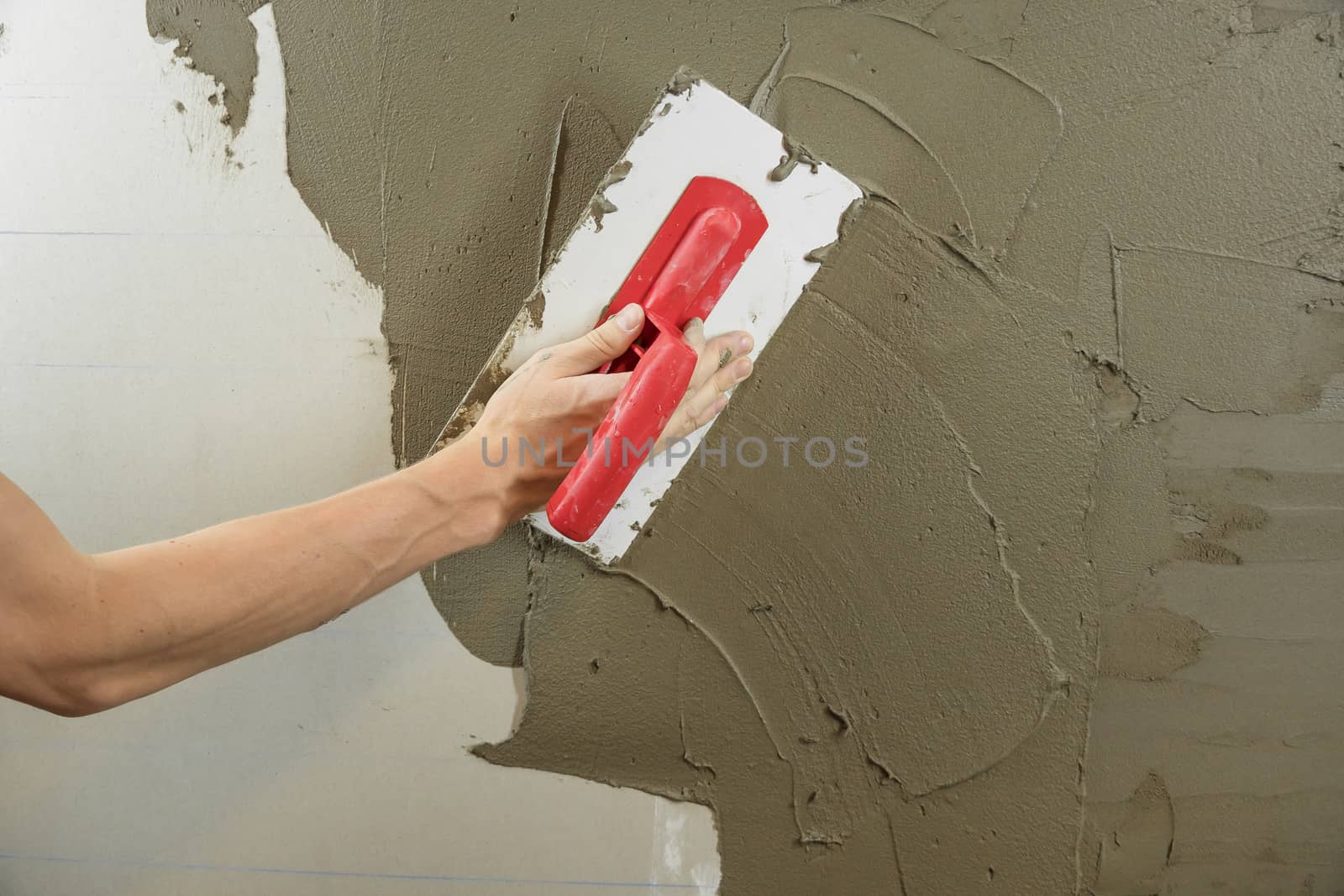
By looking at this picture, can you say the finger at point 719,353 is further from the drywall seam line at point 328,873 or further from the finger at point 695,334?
the drywall seam line at point 328,873

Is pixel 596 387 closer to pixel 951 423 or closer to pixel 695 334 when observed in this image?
pixel 695 334

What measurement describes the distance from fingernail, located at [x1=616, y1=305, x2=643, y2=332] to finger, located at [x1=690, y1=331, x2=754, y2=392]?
3.6 inches

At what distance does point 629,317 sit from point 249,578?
18.7 inches

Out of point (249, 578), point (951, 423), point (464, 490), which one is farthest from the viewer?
→ point (951, 423)

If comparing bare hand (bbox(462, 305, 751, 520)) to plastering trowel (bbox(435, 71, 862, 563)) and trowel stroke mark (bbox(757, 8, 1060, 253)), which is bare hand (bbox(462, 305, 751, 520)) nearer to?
plastering trowel (bbox(435, 71, 862, 563))

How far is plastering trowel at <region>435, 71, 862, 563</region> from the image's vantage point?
2.94 ft

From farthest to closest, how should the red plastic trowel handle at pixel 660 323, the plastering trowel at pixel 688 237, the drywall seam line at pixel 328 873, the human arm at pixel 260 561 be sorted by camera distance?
the drywall seam line at pixel 328 873, the plastering trowel at pixel 688 237, the red plastic trowel handle at pixel 660 323, the human arm at pixel 260 561

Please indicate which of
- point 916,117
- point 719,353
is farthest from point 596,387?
point 916,117

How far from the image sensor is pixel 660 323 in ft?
2.91

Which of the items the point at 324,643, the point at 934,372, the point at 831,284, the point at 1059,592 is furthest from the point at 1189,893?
the point at 324,643

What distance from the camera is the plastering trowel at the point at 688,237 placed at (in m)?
0.90

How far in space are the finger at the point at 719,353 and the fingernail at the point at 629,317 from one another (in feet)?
0.30

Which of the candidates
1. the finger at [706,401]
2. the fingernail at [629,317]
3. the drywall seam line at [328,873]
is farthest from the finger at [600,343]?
the drywall seam line at [328,873]

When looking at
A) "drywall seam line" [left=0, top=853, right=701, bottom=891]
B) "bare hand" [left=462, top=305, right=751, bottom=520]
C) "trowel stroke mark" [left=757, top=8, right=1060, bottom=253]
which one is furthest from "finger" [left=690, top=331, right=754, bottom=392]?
"drywall seam line" [left=0, top=853, right=701, bottom=891]
